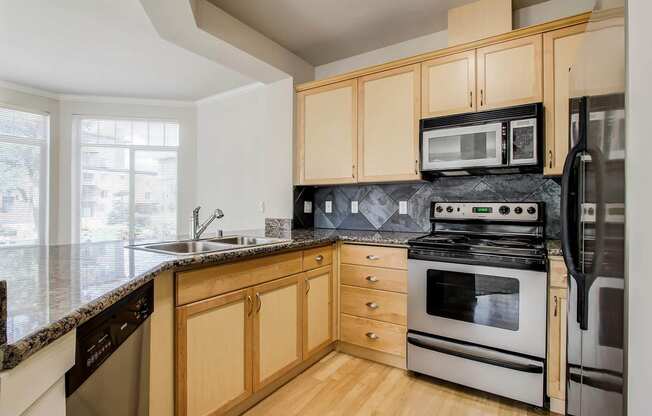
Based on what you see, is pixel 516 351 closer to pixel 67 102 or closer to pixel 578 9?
pixel 578 9

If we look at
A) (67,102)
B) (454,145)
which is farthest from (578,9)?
(67,102)

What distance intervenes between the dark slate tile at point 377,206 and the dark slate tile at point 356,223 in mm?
36

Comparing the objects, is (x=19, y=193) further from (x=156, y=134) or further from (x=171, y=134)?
(x=171, y=134)

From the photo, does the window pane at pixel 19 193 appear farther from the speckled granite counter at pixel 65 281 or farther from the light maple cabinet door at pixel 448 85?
the light maple cabinet door at pixel 448 85

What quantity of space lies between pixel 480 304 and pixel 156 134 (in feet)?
14.9

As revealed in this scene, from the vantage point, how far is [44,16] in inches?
99.1

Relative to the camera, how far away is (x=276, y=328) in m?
1.96

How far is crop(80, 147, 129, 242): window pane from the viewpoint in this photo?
4.35 metres

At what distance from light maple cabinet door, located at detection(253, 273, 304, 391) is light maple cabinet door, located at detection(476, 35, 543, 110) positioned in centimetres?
176

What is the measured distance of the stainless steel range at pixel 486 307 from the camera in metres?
1.78

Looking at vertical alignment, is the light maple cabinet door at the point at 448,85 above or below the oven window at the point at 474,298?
above

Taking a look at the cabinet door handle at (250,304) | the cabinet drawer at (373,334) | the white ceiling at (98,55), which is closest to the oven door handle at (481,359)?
the cabinet drawer at (373,334)

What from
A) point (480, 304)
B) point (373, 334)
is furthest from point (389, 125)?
point (373, 334)

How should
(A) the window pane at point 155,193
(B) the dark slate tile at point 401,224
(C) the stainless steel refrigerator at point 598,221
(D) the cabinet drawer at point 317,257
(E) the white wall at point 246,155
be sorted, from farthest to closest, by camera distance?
(A) the window pane at point 155,193
(E) the white wall at point 246,155
(B) the dark slate tile at point 401,224
(D) the cabinet drawer at point 317,257
(C) the stainless steel refrigerator at point 598,221
